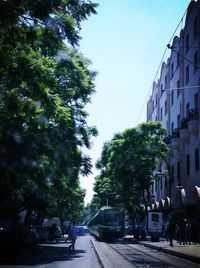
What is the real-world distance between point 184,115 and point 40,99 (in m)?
35.3

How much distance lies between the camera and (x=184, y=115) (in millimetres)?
46188

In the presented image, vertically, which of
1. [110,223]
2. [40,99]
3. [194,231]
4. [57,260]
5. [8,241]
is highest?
[40,99]

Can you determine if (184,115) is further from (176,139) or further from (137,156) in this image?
(137,156)

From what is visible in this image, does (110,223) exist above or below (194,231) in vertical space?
above

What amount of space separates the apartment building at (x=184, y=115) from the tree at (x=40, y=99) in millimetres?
7932

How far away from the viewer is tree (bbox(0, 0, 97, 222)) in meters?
11.0

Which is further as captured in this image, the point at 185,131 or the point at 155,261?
the point at 185,131

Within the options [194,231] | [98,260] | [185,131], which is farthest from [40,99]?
[185,131]

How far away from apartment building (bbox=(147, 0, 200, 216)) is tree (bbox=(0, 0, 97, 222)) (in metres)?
7.93

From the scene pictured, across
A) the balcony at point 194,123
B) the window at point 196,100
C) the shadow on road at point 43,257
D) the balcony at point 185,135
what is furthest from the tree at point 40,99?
the balcony at point 185,135

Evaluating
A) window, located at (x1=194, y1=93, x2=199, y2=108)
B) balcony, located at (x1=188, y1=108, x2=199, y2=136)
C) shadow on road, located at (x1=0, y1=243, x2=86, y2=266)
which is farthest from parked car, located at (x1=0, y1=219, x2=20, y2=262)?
window, located at (x1=194, y1=93, x2=199, y2=108)

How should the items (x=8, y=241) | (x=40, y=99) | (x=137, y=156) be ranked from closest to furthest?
(x=40, y=99), (x=8, y=241), (x=137, y=156)

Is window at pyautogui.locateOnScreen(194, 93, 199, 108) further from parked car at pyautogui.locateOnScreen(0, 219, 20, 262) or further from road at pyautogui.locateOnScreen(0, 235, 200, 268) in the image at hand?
parked car at pyautogui.locateOnScreen(0, 219, 20, 262)

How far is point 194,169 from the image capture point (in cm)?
4112
